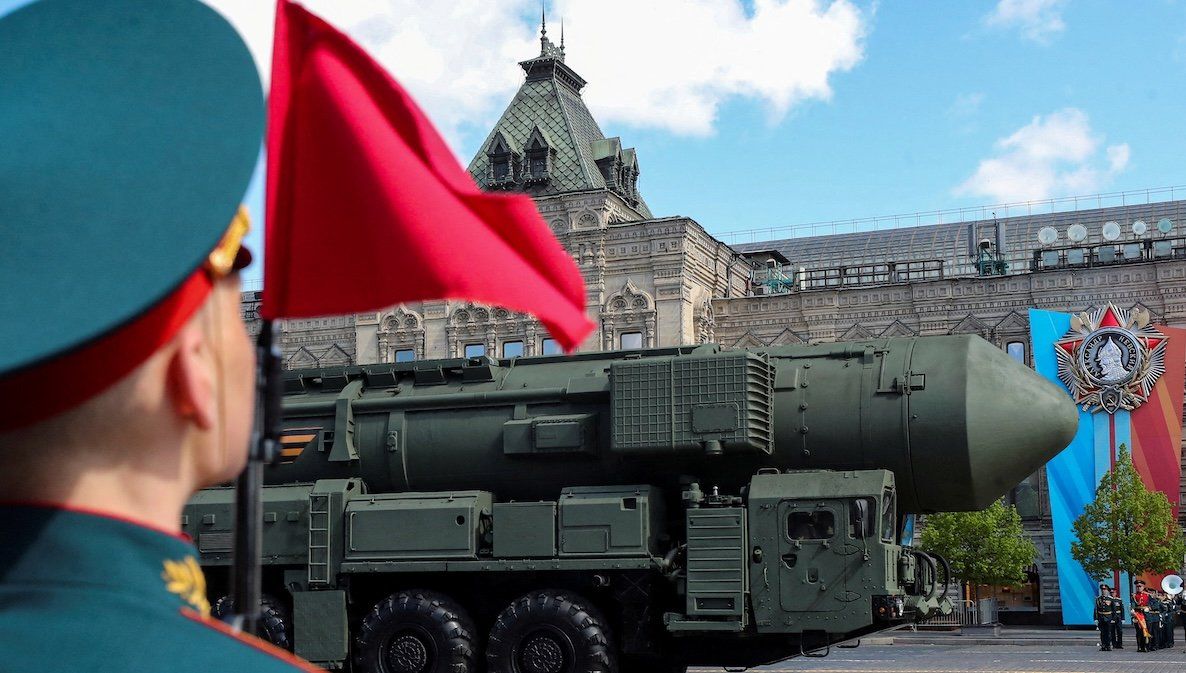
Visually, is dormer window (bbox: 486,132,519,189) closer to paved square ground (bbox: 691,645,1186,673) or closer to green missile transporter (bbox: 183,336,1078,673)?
paved square ground (bbox: 691,645,1186,673)

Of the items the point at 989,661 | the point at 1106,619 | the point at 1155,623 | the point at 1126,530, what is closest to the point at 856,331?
the point at 1126,530

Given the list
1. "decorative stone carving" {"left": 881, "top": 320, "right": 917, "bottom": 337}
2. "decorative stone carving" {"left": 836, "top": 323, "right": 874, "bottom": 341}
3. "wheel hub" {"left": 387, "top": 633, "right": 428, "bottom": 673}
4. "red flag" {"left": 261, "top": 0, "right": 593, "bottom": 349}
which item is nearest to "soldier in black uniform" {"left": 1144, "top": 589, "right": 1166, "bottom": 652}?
"decorative stone carving" {"left": 881, "top": 320, "right": 917, "bottom": 337}

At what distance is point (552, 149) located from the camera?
4422 cm

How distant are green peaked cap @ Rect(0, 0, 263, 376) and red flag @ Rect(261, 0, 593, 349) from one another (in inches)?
16.6

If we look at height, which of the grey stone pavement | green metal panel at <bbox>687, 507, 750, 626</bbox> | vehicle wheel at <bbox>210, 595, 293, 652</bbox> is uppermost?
green metal panel at <bbox>687, 507, 750, 626</bbox>

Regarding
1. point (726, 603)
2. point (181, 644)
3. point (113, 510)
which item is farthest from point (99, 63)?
point (726, 603)

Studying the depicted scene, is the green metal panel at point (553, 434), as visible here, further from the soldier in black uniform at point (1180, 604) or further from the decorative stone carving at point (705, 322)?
the decorative stone carving at point (705, 322)

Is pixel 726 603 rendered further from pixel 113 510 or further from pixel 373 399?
pixel 113 510

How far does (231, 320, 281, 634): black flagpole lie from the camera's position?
8.06 ft

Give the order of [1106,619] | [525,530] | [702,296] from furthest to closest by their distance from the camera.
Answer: [702,296] < [1106,619] < [525,530]

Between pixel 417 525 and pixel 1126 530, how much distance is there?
86.2 ft

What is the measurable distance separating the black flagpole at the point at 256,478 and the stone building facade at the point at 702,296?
3541 centimetres

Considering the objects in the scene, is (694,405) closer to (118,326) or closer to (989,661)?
(989,661)

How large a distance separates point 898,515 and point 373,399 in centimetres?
580
